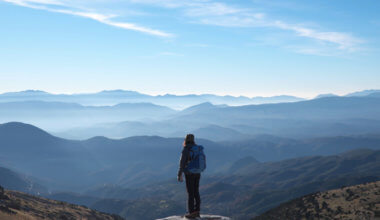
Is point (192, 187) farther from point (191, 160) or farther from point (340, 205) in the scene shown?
point (340, 205)

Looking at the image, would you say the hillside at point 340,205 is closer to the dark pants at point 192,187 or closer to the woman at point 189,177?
the woman at point 189,177

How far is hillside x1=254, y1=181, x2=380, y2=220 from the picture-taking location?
32031 mm

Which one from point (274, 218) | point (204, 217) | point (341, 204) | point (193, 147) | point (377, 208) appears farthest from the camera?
point (274, 218)

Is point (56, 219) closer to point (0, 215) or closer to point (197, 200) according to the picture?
point (0, 215)

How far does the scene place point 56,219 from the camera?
2769cm

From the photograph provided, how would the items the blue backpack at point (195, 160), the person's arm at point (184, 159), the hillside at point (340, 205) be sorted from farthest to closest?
the hillside at point (340, 205) → the blue backpack at point (195, 160) → the person's arm at point (184, 159)

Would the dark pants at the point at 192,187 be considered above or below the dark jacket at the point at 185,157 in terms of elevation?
below

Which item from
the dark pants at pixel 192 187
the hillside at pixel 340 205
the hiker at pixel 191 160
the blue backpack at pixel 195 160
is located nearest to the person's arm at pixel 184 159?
the hiker at pixel 191 160

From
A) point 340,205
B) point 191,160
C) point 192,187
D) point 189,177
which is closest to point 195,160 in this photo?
point 191,160

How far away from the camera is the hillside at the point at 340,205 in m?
32.0

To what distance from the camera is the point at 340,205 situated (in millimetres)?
36438

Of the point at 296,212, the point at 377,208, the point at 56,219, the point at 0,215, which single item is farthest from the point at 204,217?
the point at 296,212

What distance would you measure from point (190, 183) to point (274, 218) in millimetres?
25145

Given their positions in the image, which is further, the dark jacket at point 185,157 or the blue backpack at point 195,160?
the blue backpack at point 195,160
